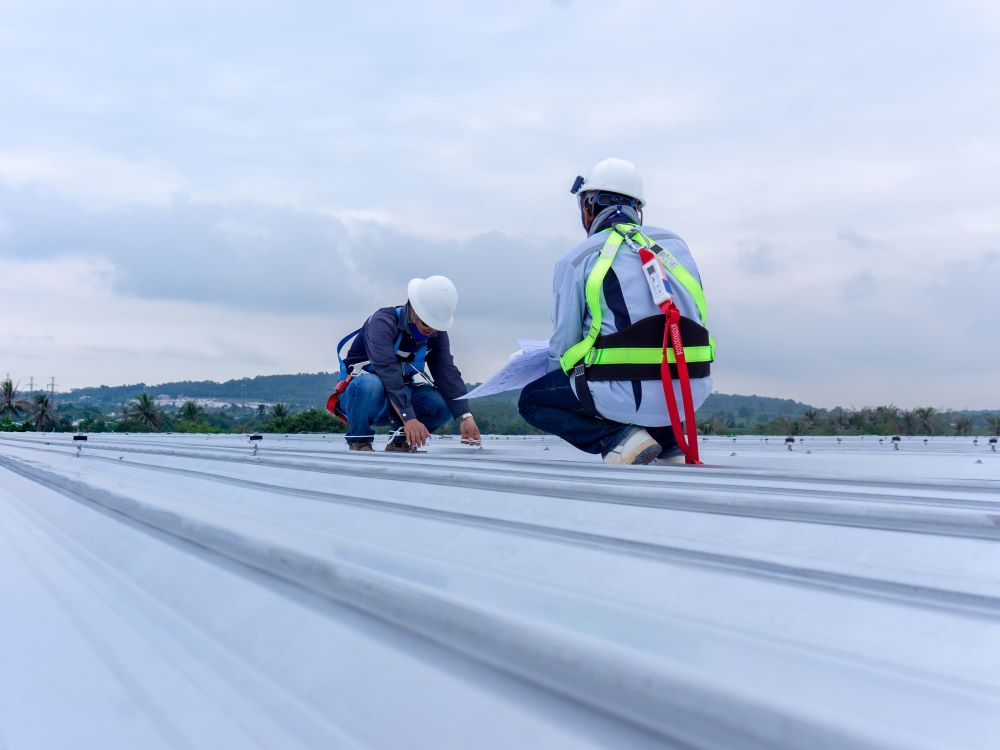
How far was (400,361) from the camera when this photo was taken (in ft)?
16.6

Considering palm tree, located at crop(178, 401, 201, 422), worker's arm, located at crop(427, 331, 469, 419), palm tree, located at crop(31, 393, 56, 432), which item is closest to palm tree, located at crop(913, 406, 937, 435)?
worker's arm, located at crop(427, 331, 469, 419)

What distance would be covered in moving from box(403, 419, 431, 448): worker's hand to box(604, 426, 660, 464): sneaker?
1585mm

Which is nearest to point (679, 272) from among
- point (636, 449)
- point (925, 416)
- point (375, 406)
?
point (636, 449)

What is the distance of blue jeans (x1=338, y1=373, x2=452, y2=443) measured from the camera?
15.9 ft

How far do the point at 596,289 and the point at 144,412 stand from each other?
282ft

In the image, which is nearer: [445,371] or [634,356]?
A: [634,356]

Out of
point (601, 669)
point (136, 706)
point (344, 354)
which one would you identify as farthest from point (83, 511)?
point (344, 354)

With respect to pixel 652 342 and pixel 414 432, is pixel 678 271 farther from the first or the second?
pixel 414 432

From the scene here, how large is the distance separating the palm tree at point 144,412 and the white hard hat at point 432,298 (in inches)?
3163

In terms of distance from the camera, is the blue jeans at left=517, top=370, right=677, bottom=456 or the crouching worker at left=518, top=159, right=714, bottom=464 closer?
the crouching worker at left=518, top=159, right=714, bottom=464

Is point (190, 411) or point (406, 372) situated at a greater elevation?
point (406, 372)

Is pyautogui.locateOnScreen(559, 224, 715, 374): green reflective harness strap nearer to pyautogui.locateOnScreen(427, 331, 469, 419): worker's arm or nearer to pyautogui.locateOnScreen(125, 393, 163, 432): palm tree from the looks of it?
pyautogui.locateOnScreen(427, 331, 469, 419): worker's arm

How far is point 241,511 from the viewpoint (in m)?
1.53

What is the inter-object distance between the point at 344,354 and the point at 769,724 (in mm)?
4947
